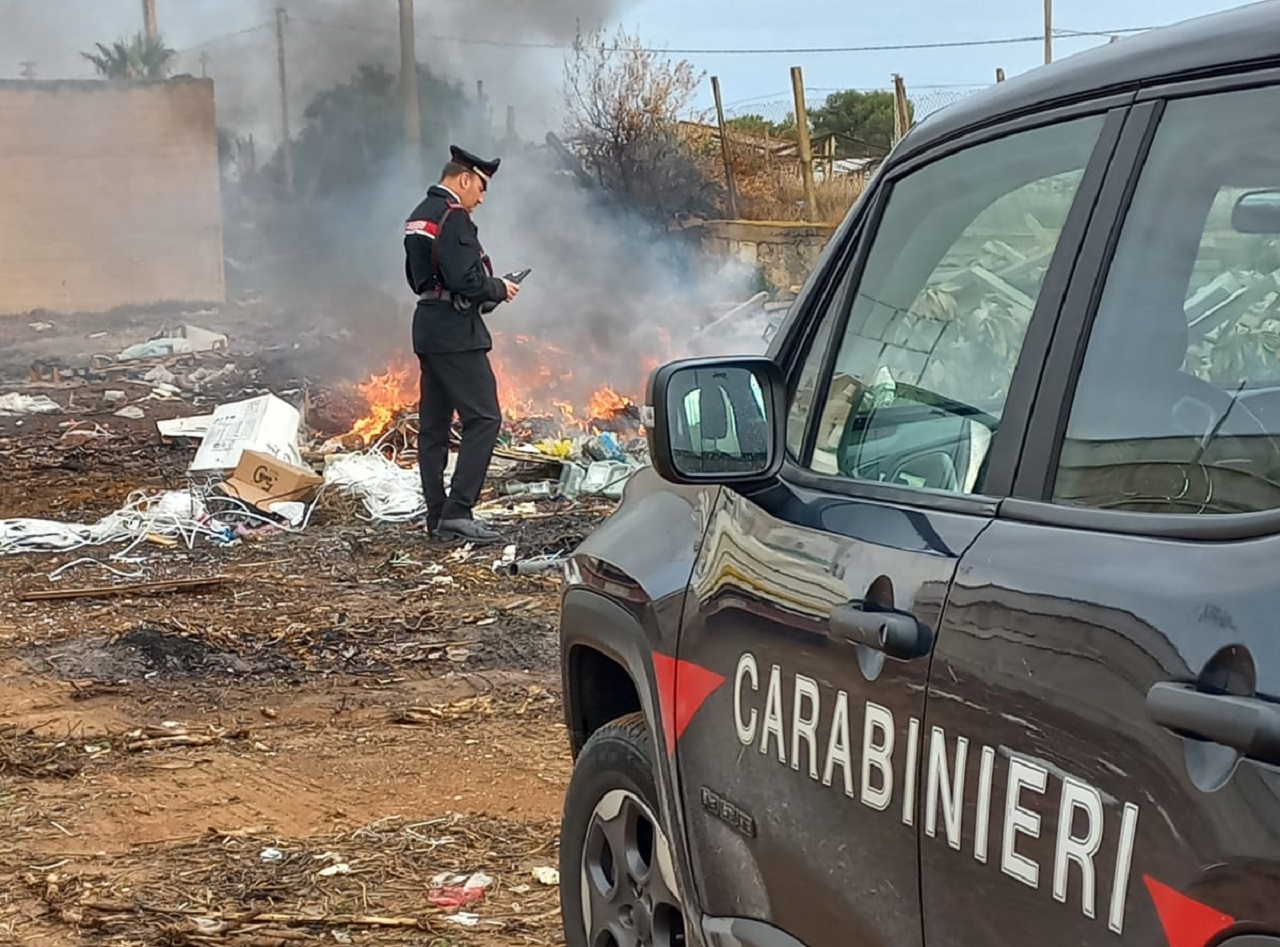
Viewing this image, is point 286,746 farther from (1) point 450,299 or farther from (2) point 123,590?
(1) point 450,299

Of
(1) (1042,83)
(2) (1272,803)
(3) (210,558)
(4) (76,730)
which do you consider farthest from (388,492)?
(2) (1272,803)

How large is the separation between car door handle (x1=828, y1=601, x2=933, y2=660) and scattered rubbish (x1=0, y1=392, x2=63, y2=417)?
14470 mm

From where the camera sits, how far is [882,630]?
1.77 meters

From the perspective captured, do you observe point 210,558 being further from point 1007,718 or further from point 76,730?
point 1007,718

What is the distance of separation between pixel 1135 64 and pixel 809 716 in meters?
0.93

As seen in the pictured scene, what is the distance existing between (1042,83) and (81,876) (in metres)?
3.31

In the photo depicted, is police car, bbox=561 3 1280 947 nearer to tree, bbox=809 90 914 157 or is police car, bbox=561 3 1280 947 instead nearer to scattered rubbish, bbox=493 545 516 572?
scattered rubbish, bbox=493 545 516 572

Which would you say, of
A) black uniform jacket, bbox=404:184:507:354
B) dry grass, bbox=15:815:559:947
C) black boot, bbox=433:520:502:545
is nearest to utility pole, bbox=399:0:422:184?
black uniform jacket, bbox=404:184:507:354

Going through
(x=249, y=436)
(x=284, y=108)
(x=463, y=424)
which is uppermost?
(x=284, y=108)

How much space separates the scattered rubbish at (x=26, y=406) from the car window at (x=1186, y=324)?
14.8 metres

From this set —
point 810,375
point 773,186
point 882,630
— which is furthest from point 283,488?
point 773,186

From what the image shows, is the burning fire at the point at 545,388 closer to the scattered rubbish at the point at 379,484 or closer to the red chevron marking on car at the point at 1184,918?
the scattered rubbish at the point at 379,484

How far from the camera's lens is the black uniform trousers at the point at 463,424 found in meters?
8.08

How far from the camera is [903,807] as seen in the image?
68.2 inches
